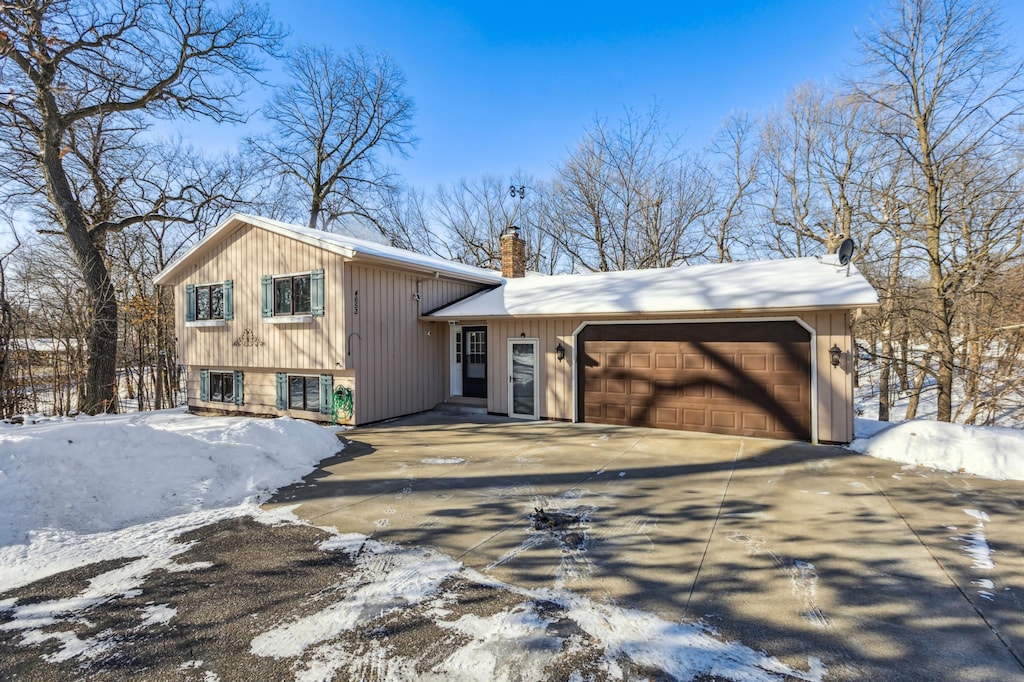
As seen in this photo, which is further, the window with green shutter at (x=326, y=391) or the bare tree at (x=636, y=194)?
the bare tree at (x=636, y=194)

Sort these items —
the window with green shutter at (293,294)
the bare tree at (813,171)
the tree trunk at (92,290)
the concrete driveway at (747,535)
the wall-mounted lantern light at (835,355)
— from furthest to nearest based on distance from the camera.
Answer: the bare tree at (813,171) → the tree trunk at (92,290) → the window with green shutter at (293,294) → the wall-mounted lantern light at (835,355) → the concrete driveway at (747,535)

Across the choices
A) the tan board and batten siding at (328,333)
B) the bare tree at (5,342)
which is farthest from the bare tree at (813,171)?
the bare tree at (5,342)

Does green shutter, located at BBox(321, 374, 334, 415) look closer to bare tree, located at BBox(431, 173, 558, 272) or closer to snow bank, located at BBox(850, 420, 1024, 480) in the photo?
snow bank, located at BBox(850, 420, 1024, 480)

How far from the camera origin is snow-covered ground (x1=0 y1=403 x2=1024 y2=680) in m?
2.50

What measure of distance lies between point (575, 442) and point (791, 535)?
405 cm

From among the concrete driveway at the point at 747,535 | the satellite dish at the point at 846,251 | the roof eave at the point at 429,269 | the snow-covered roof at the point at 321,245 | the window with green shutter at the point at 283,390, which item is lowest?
the concrete driveway at the point at 747,535

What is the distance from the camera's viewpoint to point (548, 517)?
4.49 metres

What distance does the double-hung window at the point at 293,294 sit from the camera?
9.58 meters

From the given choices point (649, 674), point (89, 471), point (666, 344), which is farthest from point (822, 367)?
point (89, 471)

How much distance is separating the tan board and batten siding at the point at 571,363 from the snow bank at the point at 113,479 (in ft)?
15.9

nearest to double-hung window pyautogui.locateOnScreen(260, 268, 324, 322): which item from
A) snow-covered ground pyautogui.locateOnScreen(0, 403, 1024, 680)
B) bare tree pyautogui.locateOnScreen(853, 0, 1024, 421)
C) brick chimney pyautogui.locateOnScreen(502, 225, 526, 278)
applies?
snow-covered ground pyautogui.locateOnScreen(0, 403, 1024, 680)

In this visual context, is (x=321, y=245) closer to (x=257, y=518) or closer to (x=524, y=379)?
(x=524, y=379)

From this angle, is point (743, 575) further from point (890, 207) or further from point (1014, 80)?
point (890, 207)

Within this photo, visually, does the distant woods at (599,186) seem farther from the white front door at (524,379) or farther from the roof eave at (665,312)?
the white front door at (524,379)
